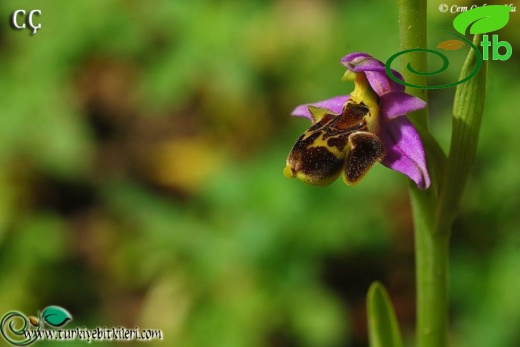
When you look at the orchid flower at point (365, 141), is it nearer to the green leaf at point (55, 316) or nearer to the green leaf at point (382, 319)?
the green leaf at point (382, 319)

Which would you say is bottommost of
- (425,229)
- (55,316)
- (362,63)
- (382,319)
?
(55,316)

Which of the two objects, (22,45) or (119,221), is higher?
(22,45)

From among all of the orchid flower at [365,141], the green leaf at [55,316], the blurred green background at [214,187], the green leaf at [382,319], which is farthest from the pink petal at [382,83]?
the green leaf at [55,316]

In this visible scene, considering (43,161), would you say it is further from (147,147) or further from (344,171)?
(344,171)

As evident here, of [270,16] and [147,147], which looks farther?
[147,147]

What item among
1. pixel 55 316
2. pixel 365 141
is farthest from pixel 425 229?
pixel 55 316

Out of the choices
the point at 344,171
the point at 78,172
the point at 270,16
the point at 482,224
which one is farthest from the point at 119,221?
the point at 344,171

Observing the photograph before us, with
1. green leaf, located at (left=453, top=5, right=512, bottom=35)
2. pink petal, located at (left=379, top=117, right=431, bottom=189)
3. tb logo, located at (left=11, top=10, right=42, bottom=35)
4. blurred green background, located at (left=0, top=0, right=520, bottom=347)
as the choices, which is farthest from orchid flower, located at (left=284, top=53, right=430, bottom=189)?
tb logo, located at (left=11, top=10, right=42, bottom=35)

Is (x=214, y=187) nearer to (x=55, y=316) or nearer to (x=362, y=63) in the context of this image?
(x=55, y=316)
